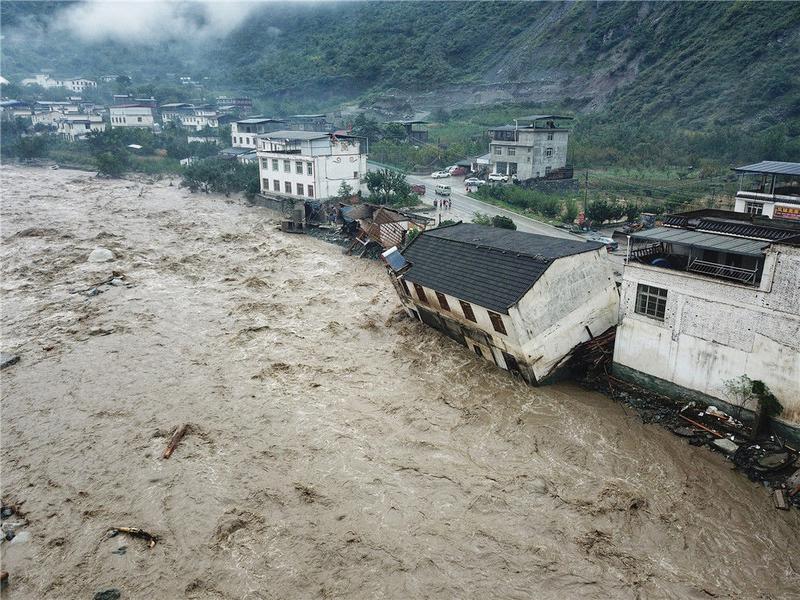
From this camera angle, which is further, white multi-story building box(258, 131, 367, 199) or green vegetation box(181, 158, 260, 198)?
green vegetation box(181, 158, 260, 198)

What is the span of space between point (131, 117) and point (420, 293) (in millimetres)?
67662

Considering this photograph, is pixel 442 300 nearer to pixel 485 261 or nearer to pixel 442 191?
pixel 485 261

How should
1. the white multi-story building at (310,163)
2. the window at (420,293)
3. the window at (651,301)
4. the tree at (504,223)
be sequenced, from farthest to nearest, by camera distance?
the white multi-story building at (310,163) < the tree at (504,223) < the window at (420,293) < the window at (651,301)

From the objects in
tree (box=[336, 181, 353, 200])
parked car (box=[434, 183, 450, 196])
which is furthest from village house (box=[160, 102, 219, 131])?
parked car (box=[434, 183, 450, 196])

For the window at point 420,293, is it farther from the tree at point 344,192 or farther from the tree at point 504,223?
the tree at point 344,192

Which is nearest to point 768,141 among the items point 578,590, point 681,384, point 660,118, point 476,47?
point 660,118

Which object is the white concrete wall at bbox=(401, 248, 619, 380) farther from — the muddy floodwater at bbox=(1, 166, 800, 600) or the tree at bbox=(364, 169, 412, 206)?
the tree at bbox=(364, 169, 412, 206)

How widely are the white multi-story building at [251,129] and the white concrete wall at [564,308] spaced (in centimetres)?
4825

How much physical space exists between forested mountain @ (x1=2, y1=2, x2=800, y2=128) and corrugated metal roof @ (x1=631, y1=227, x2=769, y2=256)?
42394mm

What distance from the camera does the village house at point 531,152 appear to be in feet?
130

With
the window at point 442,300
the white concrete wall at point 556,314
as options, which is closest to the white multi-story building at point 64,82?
the window at point 442,300

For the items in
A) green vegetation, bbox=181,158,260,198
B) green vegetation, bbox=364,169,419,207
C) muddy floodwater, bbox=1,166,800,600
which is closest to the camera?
muddy floodwater, bbox=1,166,800,600

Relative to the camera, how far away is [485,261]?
1502 cm

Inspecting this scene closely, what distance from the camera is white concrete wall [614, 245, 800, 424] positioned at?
1036cm
